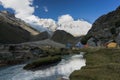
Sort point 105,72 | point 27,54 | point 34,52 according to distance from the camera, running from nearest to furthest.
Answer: point 105,72
point 27,54
point 34,52

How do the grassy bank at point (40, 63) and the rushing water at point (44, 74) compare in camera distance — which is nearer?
the rushing water at point (44, 74)

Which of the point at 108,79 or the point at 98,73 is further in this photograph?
the point at 98,73

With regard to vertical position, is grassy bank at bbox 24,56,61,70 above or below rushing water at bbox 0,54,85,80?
above

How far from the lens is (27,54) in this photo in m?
158

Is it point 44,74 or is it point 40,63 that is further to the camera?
point 40,63

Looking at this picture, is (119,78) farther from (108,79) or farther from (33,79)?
(33,79)

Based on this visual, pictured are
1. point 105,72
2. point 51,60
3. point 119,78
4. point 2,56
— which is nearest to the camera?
point 119,78

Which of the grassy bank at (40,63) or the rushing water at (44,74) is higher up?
the grassy bank at (40,63)

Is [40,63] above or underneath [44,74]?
above

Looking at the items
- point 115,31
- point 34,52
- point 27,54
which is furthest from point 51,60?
point 115,31

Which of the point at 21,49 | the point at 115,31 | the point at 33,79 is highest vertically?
the point at 115,31

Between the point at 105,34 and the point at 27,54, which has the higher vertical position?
the point at 105,34

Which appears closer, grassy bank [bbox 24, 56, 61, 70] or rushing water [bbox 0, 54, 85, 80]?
rushing water [bbox 0, 54, 85, 80]

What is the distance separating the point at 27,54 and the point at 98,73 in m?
118
